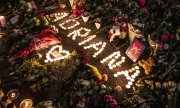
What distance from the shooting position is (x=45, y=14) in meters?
13.8

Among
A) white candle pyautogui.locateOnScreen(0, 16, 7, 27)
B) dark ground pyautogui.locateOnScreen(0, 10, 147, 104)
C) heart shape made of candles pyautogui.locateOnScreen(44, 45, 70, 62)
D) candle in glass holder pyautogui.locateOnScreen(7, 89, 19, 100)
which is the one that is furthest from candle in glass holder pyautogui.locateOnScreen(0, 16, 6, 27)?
candle in glass holder pyautogui.locateOnScreen(7, 89, 19, 100)

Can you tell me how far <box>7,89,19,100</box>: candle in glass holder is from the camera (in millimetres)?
9921

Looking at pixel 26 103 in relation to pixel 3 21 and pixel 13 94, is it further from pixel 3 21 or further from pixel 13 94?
pixel 3 21

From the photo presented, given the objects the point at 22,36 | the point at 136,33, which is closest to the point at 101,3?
the point at 136,33

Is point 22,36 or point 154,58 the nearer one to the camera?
point 154,58

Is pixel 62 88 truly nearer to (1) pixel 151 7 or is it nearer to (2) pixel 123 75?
(2) pixel 123 75

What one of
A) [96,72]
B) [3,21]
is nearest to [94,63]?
[96,72]

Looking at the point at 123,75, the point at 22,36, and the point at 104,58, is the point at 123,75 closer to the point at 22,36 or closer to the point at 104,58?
the point at 104,58

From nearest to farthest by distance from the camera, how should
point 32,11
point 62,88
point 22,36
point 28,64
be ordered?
point 62,88 < point 28,64 < point 22,36 < point 32,11

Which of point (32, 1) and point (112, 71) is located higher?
point (32, 1)

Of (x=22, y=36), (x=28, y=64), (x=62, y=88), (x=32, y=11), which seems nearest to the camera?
(x=62, y=88)

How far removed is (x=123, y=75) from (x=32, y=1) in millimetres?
5581

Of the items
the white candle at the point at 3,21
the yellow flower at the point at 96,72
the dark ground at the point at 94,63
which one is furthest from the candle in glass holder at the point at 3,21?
the yellow flower at the point at 96,72

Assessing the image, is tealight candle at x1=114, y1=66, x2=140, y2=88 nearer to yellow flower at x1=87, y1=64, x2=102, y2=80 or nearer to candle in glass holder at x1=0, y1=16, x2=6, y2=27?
yellow flower at x1=87, y1=64, x2=102, y2=80
